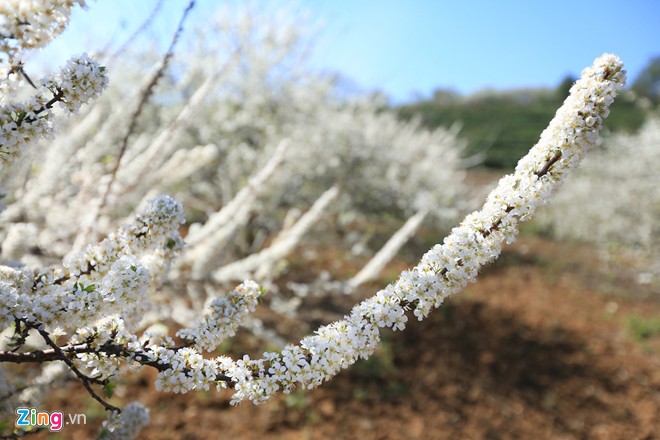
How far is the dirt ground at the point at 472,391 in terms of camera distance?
566 cm

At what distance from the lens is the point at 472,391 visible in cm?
689

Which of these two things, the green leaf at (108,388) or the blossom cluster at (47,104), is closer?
the blossom cluster at (47,104)

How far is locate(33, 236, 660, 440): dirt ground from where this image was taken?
566 cm

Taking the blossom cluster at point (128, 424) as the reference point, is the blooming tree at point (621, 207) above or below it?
above

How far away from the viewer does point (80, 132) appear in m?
4.08

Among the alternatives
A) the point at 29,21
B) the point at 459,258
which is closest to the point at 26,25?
the point at 29,21

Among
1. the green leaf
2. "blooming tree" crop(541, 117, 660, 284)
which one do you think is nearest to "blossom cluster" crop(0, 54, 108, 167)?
the green leaf

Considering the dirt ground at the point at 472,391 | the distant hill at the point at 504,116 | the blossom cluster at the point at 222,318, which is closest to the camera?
the blossom cluster at the point at 222,318

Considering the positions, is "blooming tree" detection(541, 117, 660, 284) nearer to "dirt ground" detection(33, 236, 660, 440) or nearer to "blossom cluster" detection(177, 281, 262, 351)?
"dirt ground" detection(33, 236, 660, 440)

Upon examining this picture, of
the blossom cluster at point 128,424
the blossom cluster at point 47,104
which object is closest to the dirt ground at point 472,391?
the blossom cluster at point 128,424

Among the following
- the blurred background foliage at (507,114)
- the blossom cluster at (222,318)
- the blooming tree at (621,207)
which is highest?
the blurred background foliage at (507,114)

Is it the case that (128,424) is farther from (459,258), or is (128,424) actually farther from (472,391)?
(472,391)

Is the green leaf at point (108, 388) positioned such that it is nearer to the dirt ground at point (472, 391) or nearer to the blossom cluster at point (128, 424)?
the blossom cluster at point (128, 424)

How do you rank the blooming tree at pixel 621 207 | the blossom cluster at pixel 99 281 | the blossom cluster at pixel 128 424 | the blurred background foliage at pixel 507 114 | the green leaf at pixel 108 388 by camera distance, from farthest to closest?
the blurred background foliage at pixel 507 114
the blooming tree at pixel 621 207
the blossom cluster at pixel 128 424
the green leaf at pixel 108 388
the blossom cluster at pixel 99 281
